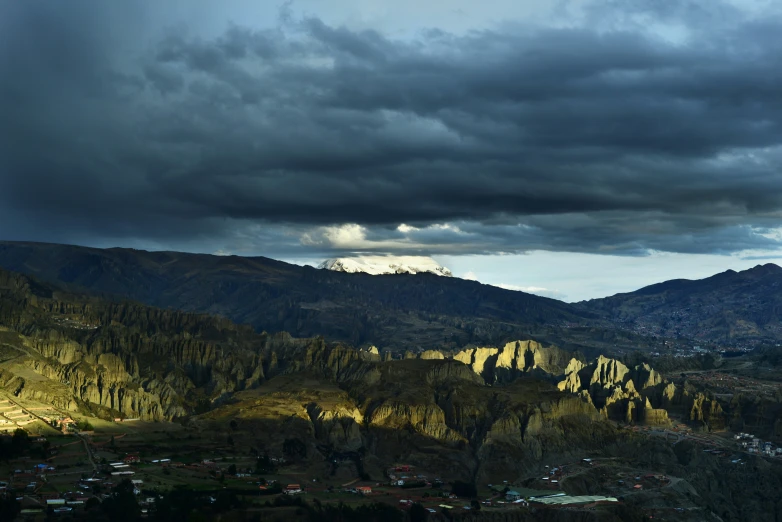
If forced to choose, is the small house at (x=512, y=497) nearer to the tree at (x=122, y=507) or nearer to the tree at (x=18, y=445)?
the tree at (x=122, y=507)

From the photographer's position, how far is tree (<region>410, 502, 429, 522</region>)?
17562 centimetres

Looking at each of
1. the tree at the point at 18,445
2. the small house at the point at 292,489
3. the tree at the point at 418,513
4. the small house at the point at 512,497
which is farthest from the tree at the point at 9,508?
the small house at the point at 512,497

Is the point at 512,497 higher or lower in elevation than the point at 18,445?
lower

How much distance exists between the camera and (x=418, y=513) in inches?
6944

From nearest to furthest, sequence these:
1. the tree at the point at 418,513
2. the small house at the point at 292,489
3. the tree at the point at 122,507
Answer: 1. the tree at the point at 122,507
2. the tree at the point at 418,513
3. the small house at the point at 292,489

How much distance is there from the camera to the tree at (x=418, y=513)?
576 ft

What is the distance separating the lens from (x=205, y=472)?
19950 centimetres

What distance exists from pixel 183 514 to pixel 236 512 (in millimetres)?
9406

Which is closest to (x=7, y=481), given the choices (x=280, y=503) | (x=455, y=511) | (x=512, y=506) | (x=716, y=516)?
(x=280, y=503)

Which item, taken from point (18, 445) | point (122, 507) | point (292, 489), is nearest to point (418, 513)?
point (292, 489)

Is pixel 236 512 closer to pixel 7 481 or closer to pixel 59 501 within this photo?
pixel 59 501

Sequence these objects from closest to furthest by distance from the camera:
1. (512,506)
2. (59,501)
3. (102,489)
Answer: (59,501), (102,489), (512,506)

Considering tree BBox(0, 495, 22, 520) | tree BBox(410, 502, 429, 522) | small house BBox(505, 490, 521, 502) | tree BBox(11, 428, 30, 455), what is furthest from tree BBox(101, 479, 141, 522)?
small house BBox(505, 490, 521, 502)

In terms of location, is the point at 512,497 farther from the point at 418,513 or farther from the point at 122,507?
the point at 122,507
